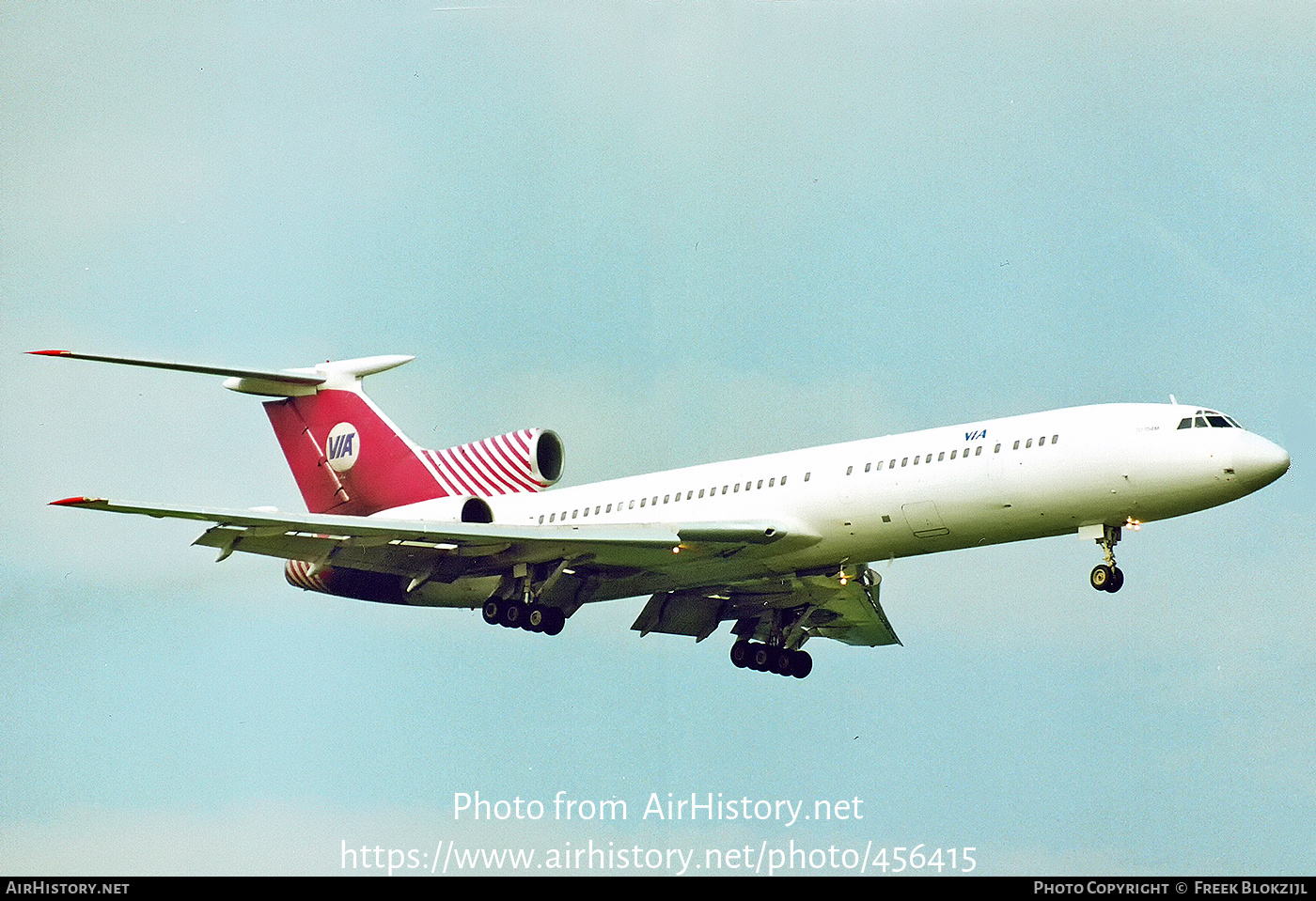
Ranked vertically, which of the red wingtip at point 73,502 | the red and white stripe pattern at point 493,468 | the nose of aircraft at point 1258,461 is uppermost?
the red and white stripe pattern at point 493,468

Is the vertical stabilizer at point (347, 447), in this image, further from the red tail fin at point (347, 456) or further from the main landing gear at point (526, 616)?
the main landing gear at point (526, 616)

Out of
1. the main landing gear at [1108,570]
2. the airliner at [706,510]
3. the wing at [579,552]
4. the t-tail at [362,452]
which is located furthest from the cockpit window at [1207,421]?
the t-tail at [362,452]

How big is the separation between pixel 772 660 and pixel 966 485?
26.9 ft

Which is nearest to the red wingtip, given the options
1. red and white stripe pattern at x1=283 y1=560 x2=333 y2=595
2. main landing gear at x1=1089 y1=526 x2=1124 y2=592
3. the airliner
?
the airliner

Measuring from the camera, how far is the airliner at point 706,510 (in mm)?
29547

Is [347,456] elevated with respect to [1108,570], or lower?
elevated

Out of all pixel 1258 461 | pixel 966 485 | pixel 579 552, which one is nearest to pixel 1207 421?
pixel 1258 461

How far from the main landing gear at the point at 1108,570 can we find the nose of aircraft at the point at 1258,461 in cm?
211

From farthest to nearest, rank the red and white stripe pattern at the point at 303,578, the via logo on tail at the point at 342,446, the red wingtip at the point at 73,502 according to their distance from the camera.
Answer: the via logo on tail at the point at 342,446 → the red and white stripe pattern at the point at 303,578 → the red wingtip at the point at 73,502

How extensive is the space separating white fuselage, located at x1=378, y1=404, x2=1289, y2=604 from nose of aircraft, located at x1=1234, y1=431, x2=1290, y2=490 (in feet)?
0.06

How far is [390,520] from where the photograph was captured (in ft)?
107

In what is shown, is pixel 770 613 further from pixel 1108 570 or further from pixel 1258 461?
pixel 1258 461

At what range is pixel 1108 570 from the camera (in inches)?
1183
